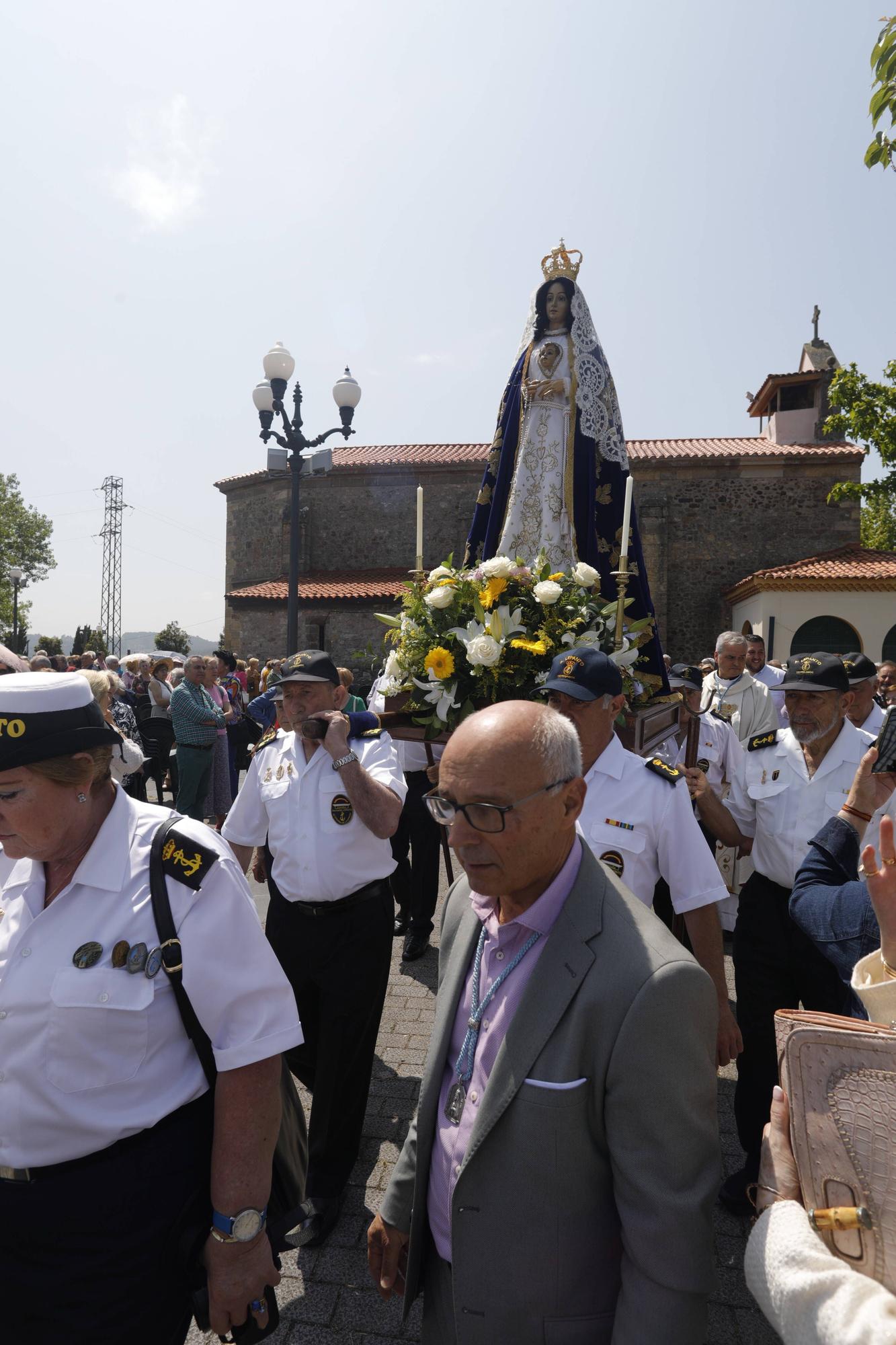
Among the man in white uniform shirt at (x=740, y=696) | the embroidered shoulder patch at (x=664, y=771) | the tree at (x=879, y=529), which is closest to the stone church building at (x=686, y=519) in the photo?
the tree at (x=879, y=529)

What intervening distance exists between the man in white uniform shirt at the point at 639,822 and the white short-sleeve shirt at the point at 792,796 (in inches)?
27.7

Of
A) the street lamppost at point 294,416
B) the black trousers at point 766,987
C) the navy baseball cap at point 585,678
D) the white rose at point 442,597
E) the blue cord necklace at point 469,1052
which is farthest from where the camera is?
the street lamppost at point 294,416

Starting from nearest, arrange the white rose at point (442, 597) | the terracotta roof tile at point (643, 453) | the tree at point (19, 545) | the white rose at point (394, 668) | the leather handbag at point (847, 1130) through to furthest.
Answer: the leather handbag at point (847, 1130) < the white rose at point (442, 597) < the white rose at point (394, 668) < the terracotta roof tile at point (643, 453) < the tree at point (19, 545)

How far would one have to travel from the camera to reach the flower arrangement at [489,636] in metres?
3.34

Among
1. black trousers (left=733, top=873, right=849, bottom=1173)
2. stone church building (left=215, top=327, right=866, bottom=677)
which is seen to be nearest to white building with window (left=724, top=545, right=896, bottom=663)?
stone church building (left=215, top=327, right=866, bottom=677)

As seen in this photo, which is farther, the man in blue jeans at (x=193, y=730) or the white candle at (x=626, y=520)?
the man in blue jeans at (x=193, y=730)

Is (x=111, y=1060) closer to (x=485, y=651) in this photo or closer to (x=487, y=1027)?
(x=487, y=1027)

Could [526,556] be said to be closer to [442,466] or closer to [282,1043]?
[282,1043]

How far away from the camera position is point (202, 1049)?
1.82 m

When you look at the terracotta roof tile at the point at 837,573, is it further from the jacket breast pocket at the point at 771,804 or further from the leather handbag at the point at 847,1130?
the leather handbag at the point at 847,1130

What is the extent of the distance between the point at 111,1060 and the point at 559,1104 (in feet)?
3.08

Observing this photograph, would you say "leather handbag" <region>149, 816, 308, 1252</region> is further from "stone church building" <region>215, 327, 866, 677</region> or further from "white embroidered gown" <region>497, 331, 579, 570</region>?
"stone church building" <region>215, 327, 866, 677</region>

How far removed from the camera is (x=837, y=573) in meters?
21.3

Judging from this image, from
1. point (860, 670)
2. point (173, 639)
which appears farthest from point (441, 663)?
point (173, 639)
